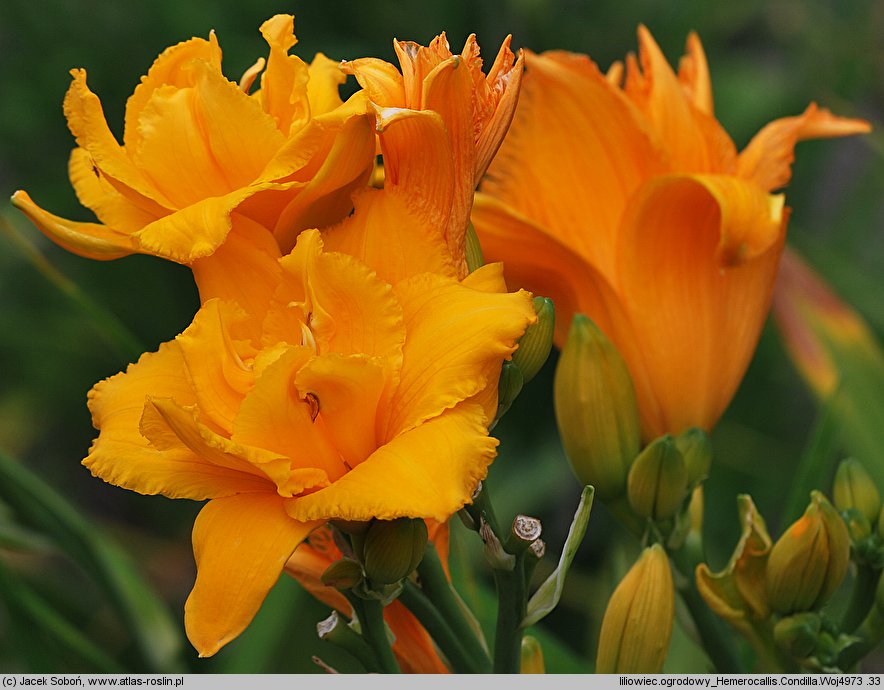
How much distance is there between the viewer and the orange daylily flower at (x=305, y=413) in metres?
0.40

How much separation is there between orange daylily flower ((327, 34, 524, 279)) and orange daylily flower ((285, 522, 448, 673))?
16cm

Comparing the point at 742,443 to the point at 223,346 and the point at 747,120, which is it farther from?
the point at 223,346

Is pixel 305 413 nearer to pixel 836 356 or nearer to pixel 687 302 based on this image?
pixel 687 302

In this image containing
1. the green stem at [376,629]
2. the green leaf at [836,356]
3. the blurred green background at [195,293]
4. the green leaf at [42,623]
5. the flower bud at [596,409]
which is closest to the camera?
the green stem at [376,629]

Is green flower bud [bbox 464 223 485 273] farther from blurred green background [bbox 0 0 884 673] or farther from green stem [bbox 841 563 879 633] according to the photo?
blurred green background [bbox 0 0 884 673]

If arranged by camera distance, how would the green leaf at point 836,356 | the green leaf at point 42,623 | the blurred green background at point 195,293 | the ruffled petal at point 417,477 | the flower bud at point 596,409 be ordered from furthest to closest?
1. the blurred green background at point 195,293
2. the green leaf at point 836,356
3. the green leaf at point 42,623
4. the flower bud at point 596,409
5. the ruffled petal at point 417,477

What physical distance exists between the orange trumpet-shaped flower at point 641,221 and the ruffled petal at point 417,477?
0.23 meters

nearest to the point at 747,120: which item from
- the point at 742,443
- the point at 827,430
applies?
the point at 742,443

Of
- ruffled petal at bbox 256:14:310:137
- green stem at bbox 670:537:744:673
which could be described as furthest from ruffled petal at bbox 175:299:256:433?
green stem at bbox 670:537:744:673

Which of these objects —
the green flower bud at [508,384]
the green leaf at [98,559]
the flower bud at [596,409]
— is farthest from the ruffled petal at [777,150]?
the green leaf at [98,559]

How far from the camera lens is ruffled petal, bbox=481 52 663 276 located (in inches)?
24.8

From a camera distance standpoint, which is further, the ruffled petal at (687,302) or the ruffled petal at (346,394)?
the ruffled petal at (687,302)

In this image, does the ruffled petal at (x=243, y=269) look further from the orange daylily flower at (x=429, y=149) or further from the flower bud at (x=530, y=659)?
the flower bud at (x=530, y=659)

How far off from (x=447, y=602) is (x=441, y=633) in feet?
0.05
